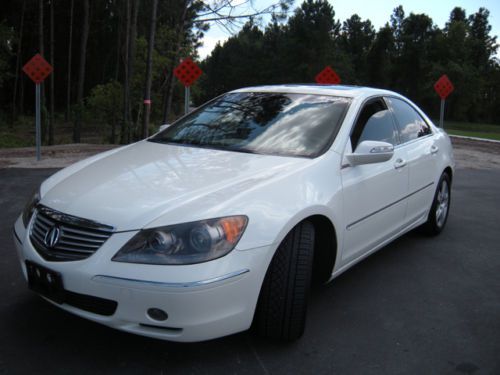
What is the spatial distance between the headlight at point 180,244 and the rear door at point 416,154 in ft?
7.59

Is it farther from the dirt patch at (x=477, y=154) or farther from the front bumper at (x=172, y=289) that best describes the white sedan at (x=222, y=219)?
the dirt patch at (x=477, y=154)

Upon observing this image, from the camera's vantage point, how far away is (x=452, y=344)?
10.00 feet

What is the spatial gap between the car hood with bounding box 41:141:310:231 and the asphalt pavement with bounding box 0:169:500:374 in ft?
2.47

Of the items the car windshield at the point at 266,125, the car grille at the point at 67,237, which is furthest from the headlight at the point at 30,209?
the car windshield at the point at 266,125

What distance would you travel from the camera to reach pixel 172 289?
240 centimetres

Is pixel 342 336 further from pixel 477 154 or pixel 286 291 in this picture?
pixel 477 154

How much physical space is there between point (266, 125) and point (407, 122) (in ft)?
5.20

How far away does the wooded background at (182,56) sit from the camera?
2466cm

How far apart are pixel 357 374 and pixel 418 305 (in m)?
1.13

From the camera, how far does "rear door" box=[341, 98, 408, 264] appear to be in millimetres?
3439

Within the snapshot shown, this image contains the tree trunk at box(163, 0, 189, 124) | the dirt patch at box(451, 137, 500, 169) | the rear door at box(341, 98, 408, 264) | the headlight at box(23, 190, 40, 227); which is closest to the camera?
the headlight at box(23, 190, 40, 227)

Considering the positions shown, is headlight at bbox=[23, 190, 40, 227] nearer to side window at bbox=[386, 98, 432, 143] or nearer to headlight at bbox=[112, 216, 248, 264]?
headlight at bbox=[112, 216, 248, 264]

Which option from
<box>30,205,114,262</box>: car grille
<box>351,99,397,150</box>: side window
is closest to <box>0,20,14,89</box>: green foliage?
<box>351,99,397,150</box>: side window

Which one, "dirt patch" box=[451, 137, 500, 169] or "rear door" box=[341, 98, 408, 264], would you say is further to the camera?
"dirt patch" box=[451, 137, 500, 169]
